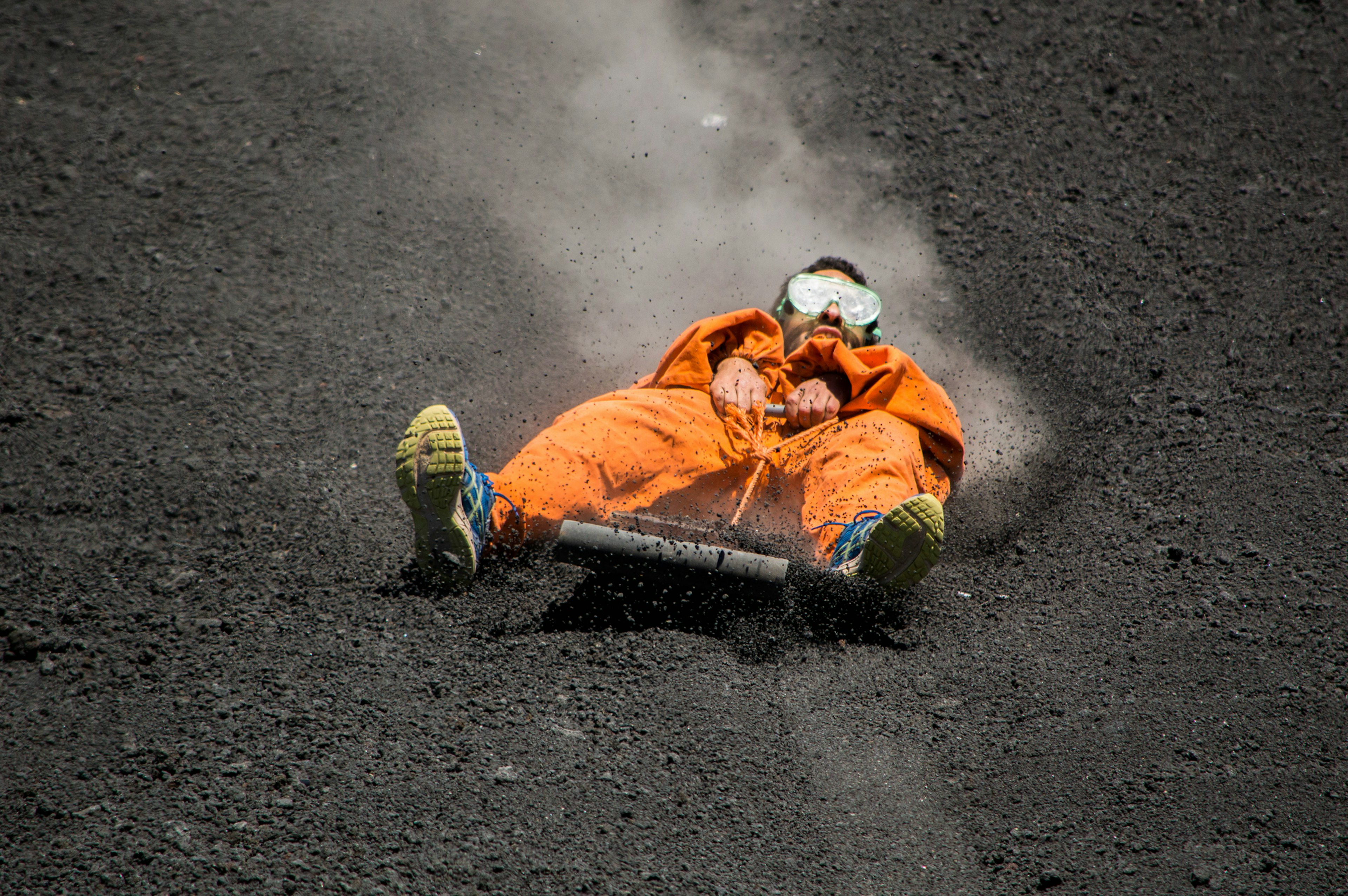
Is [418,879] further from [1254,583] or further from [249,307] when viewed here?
[249,307]

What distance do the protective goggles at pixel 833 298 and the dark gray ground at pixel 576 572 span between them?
2.78ft

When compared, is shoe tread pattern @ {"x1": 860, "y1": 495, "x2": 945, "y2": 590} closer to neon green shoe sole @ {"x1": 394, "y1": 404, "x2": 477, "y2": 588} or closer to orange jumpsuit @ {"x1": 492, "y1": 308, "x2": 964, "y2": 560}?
orange jumpsuit @ {"x1": 492, "y1": 308, "x2": 964, "y2": 560}

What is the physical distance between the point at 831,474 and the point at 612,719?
3.62 ft

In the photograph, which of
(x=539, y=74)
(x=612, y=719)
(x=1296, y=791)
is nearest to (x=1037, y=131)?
(x=539, y=74)

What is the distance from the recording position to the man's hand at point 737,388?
3.26 m

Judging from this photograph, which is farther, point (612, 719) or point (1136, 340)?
point (1136, 340)

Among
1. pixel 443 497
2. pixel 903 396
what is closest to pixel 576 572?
pixel 443 497

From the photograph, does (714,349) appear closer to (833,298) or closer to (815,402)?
(815,402)

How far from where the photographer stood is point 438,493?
2535 millimetres

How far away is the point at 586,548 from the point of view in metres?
2.53

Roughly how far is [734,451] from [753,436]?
82 mm

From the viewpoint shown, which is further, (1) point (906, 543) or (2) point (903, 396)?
(2) point (903, 396)

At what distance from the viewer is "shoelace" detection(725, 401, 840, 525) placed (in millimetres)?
3133

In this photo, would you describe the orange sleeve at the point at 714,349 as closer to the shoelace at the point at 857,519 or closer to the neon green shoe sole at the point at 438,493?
the shoelace at the point at 857,519
